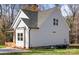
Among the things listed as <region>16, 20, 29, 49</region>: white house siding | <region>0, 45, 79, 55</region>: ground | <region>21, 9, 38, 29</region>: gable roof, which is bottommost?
<region>0, 45, 79, 55</region>: ground

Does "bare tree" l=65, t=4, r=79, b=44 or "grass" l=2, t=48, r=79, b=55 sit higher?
"bare tree" l=65, t=4, r=79, b=44

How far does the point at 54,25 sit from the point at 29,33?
495 millimetres

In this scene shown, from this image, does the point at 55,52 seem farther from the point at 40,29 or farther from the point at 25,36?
the point at 25,36

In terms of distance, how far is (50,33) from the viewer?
1888 centimetres

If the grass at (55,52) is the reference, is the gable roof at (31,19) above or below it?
above

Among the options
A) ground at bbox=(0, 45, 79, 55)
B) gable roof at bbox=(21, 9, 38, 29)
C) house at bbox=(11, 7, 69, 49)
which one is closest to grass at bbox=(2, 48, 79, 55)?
ground at bbox=(0, 45, 79, 55)

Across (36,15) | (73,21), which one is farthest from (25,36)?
(73,21)

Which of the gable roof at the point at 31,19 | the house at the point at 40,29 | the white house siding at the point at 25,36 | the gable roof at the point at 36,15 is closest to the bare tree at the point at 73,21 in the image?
the house at the point at 40,29

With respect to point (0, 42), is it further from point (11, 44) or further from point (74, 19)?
point (74, 19)

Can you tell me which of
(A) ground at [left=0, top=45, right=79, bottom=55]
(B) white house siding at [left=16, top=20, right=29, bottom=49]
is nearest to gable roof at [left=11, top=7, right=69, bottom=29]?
(B) white house siding at [left=16, top=20, right=29, bottom=49]

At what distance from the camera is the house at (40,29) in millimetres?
18781

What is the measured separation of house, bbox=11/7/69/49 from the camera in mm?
18781

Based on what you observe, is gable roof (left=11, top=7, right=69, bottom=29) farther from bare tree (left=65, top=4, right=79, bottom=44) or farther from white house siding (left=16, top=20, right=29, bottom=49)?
bare tree (left=65, top=4, right=79, bottom=44)

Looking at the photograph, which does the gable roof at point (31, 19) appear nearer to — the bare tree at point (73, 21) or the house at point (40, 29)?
the house at point (40, 29)
